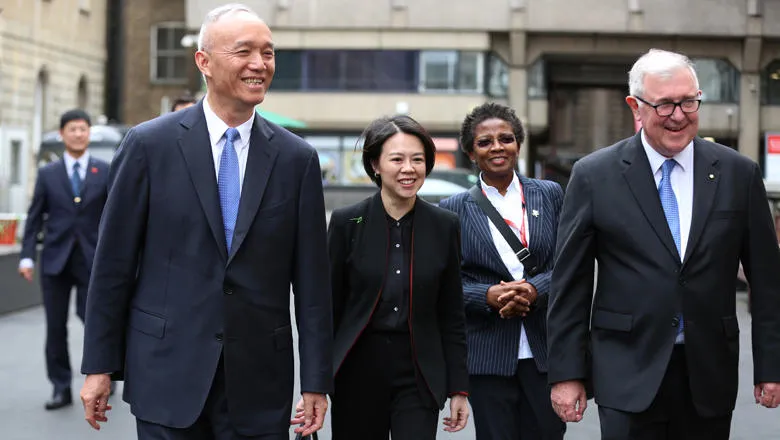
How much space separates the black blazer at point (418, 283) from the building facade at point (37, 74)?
30.9 m

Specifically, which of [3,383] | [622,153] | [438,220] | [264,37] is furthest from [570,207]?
[3,383]

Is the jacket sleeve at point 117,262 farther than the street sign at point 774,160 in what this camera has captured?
No

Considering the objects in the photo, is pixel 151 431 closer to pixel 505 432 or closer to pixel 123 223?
pixel 123 223

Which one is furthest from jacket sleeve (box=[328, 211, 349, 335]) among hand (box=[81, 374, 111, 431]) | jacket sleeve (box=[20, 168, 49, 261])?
jacket sleeve (box=[20, 168, 49, 261])

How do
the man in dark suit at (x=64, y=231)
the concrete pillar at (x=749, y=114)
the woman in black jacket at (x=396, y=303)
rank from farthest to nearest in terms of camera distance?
the concrete pillar at (x=749, y=114) → the man in dark suit at (x=64, y=231) → the woman in black jacket at (x=396, y=303)

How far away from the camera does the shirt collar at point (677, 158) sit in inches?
195

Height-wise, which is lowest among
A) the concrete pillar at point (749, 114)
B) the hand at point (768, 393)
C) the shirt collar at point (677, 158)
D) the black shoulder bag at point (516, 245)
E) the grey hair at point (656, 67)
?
the hand at point (768, 393)

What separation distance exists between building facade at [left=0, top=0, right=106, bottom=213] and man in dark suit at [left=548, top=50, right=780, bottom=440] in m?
31.9

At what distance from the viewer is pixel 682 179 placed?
16.3 ft

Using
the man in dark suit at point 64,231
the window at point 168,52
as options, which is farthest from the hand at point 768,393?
the window at point 168,52

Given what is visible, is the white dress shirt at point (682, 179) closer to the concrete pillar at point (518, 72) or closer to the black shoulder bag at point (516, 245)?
the black shoulder bag at point (516, 245)

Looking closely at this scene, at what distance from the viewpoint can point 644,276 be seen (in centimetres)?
485

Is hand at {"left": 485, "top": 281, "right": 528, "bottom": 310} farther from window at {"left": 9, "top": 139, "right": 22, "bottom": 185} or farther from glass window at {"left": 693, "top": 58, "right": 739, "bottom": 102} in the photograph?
glass window at {"left": 693, "top": 58, "right": 739, "bottom": 102}

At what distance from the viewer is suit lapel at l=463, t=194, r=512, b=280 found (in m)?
6.32
